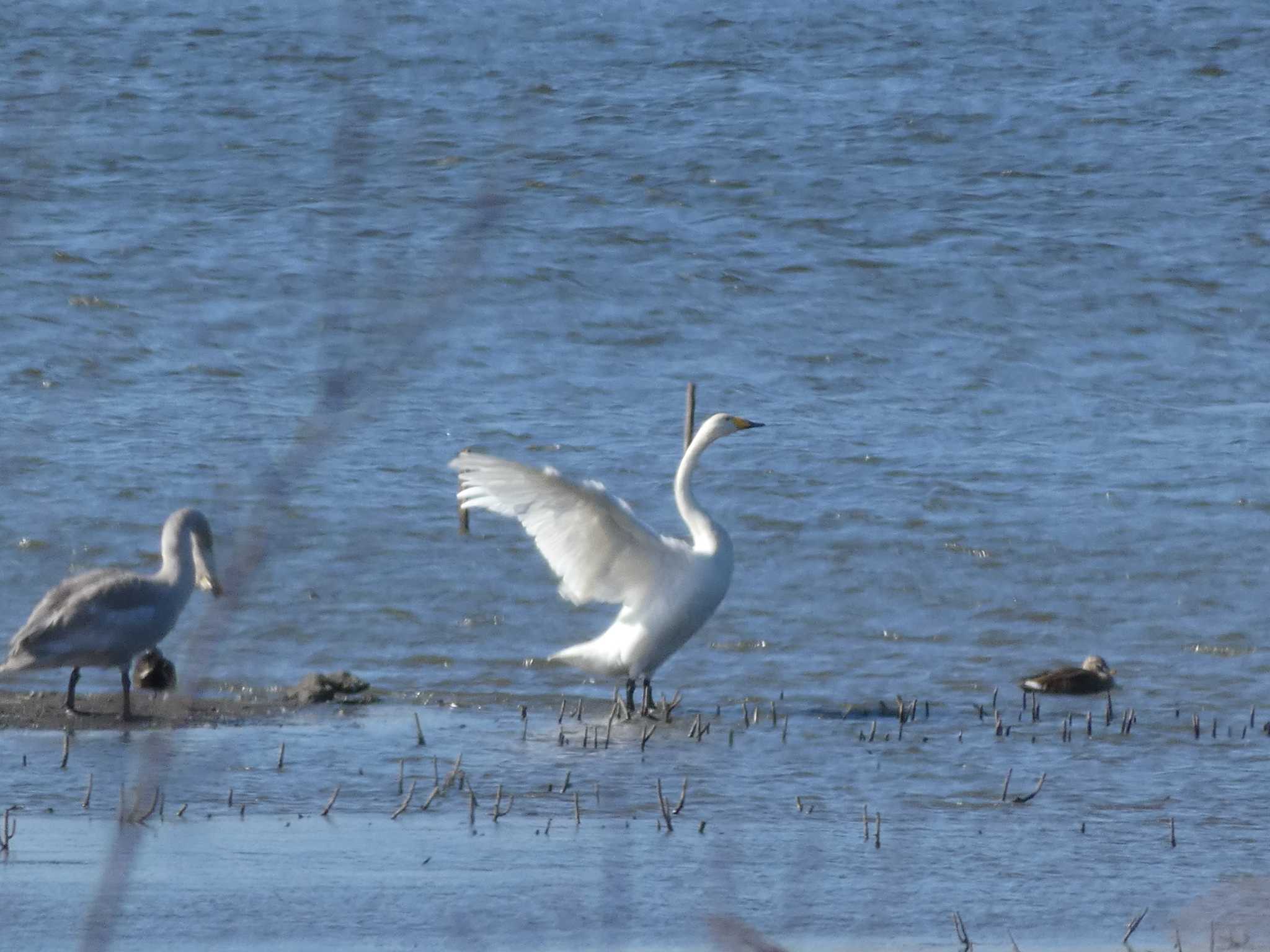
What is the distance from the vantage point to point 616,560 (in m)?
8.41

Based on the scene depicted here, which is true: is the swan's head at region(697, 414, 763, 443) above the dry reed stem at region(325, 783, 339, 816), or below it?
below

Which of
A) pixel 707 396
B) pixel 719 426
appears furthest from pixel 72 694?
pixel 707 396

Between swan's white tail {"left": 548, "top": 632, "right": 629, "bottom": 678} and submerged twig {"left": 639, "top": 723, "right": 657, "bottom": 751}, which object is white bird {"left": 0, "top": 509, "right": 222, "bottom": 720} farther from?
submerged twig {"left": 639, "top": 723, "right": 657, "bottom": 751}

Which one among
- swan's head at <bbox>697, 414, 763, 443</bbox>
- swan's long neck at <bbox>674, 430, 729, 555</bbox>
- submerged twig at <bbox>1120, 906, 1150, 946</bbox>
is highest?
submerged twig at <bbox>1120, 906, 1150, 946</bbox>

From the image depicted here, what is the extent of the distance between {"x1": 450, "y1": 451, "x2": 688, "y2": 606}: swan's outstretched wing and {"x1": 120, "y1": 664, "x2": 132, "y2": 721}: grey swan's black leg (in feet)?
4.53

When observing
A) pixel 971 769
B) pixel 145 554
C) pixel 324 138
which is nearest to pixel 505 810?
pixel 971 769

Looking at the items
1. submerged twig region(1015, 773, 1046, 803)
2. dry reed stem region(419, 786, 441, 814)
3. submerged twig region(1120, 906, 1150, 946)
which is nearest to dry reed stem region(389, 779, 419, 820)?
dry reed stem region(419, 786, 441, 814)

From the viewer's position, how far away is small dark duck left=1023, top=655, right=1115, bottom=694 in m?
8.16

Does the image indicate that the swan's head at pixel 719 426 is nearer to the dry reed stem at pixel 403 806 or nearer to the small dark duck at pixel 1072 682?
the small dark duck at pixel 1072 682

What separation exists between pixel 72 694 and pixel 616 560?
7.01 ft

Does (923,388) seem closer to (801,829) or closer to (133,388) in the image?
(133,388)

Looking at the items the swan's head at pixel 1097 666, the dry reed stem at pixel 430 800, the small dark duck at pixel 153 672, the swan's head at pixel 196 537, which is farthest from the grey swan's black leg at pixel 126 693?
the swan's head at pixel 1097 666

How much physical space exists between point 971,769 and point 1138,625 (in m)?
3.12

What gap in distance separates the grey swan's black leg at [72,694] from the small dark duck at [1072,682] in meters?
3.60
